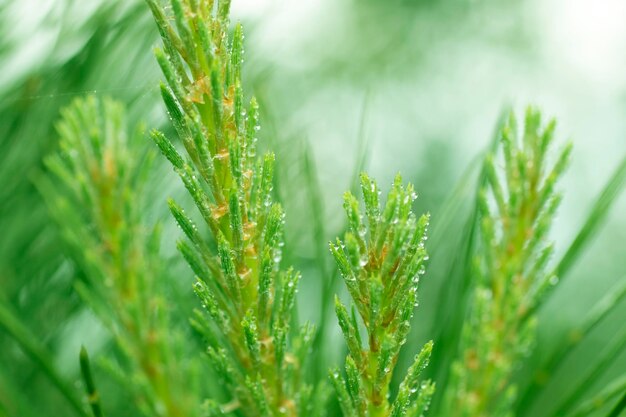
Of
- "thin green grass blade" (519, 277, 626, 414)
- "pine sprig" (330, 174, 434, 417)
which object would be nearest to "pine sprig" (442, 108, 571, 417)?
"pine sprig" (330, 174, 434, 417)

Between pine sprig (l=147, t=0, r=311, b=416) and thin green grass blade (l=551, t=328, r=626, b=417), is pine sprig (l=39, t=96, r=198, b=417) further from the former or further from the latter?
thin green grass blade (l=551, t=328, r=626, b=417)

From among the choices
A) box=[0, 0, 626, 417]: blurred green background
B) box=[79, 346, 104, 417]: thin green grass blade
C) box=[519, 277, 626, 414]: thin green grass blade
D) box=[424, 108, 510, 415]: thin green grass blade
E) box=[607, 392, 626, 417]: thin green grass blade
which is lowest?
box=[607, 392, 626, 417]: thin green grass blade

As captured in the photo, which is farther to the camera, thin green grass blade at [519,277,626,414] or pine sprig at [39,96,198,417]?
thin green grass blade at [519,277,626,414]

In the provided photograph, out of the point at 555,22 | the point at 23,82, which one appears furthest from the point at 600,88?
the point at 23,82

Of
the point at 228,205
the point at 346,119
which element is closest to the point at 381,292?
the point at 228,205

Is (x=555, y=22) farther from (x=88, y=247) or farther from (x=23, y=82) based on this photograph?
(x=88, y=247)

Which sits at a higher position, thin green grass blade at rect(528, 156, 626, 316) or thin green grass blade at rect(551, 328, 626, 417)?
thin green grass blade at rect(528, 156, 626, 316)

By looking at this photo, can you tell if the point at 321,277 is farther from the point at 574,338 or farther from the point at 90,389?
the point at 90,389
